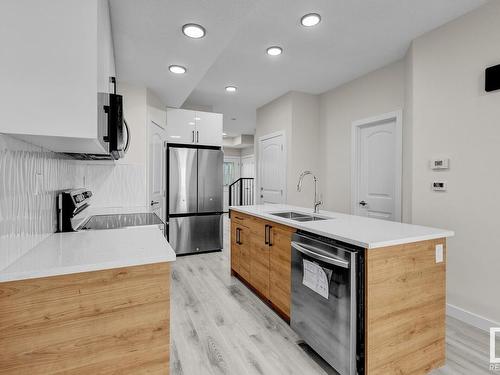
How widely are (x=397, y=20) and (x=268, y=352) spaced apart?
2.96m

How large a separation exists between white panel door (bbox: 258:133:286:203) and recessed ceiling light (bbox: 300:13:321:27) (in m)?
2.11

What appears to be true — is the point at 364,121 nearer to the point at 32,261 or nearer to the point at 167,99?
the point at 167,99

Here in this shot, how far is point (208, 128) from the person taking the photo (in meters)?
4.41

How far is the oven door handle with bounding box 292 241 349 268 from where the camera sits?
4.99 ft

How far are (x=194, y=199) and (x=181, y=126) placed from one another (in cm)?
118

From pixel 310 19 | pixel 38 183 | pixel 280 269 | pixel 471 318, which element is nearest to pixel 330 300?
pixel 280 269

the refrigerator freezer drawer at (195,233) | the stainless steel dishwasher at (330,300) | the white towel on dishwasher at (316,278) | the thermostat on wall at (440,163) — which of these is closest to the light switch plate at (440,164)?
the thermostat on wall at (440,163)

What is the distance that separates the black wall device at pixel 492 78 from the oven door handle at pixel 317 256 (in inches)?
75.3

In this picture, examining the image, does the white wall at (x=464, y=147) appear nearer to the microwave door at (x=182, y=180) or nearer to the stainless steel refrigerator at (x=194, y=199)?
the stainless steel refrigerator at (x=194, y=199)

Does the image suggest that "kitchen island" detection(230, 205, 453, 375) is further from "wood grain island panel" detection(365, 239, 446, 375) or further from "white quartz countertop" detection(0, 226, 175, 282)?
"white quartz countertop" detection(0, 226, 175, 282)

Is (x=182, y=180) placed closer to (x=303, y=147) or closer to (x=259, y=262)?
(x=303, y=147)

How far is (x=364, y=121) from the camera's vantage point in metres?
3.59

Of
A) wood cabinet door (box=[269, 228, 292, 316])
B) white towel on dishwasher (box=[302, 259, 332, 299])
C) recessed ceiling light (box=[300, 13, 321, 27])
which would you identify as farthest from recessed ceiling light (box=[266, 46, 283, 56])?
white towel on dishwasher (box=[302, 259, 332, 299])

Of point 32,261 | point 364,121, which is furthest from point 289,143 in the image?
point 32,261
